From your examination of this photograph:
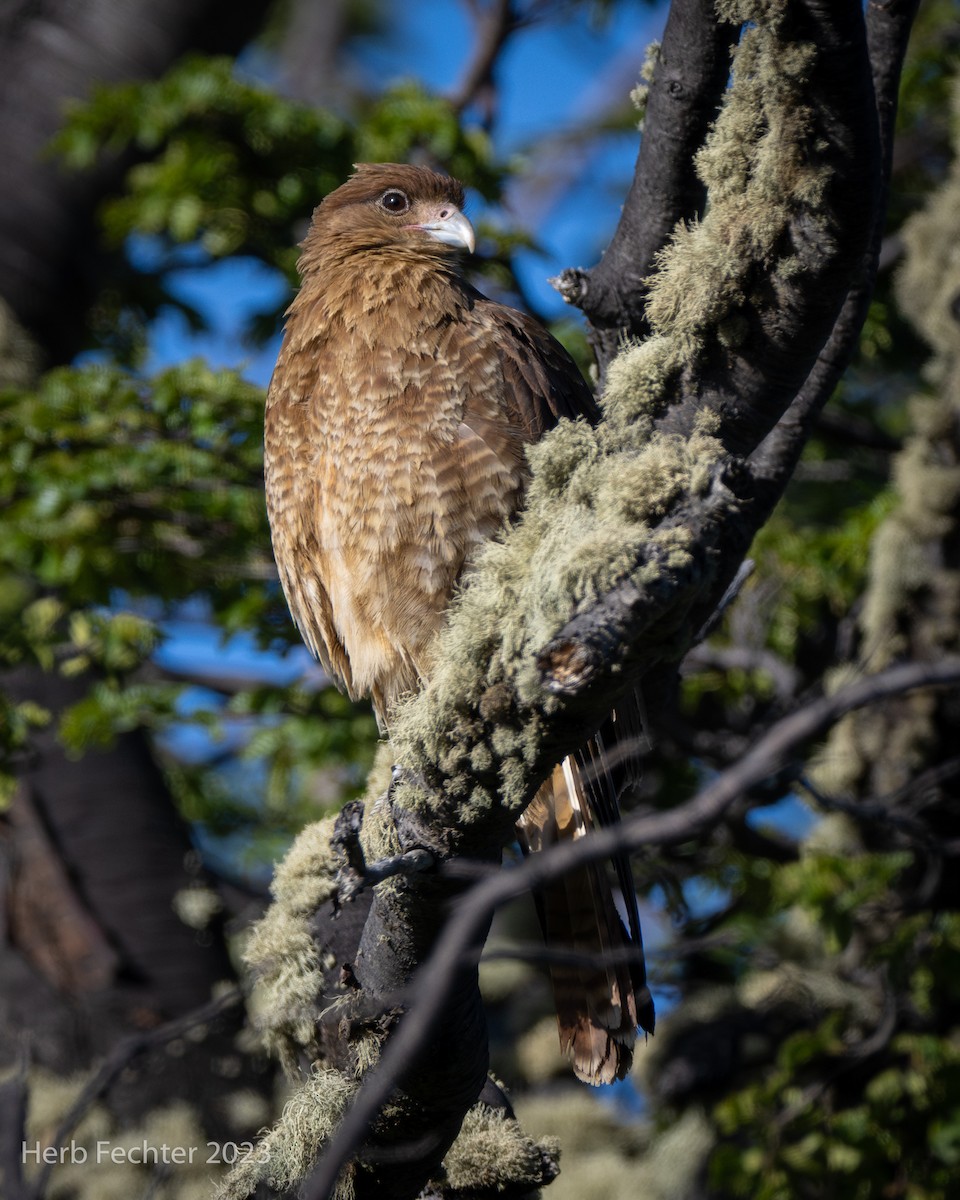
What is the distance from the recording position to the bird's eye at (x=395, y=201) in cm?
354

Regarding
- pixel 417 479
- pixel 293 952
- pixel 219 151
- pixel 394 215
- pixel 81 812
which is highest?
pixel 219 151

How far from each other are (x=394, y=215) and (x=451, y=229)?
0.21 meters

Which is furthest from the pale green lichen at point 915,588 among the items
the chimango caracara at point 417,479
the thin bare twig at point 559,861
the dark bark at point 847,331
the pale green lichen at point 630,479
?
the thin bare twig at point 559,861

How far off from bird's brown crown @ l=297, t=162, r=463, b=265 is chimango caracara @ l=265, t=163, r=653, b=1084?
180 millimetres

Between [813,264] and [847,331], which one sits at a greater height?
[847,331]

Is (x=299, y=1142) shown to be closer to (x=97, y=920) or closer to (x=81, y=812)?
(x=97, y=920)

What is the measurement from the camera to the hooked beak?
338cm

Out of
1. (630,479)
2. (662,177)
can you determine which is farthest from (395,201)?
(630,479)

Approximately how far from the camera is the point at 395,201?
355 cm

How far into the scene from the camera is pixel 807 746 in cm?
432

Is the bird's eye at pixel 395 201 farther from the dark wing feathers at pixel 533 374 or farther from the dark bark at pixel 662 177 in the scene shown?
the dark bark at pixel 662 177

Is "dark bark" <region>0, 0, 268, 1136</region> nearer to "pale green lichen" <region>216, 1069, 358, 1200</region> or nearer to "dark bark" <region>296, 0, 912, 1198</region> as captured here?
"pale green lichen" <region>216, 1069, 358, 1200</region>

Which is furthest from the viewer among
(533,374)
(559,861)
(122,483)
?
(122,483)

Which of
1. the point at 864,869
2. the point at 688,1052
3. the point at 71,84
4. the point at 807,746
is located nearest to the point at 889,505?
the point at 807,746
